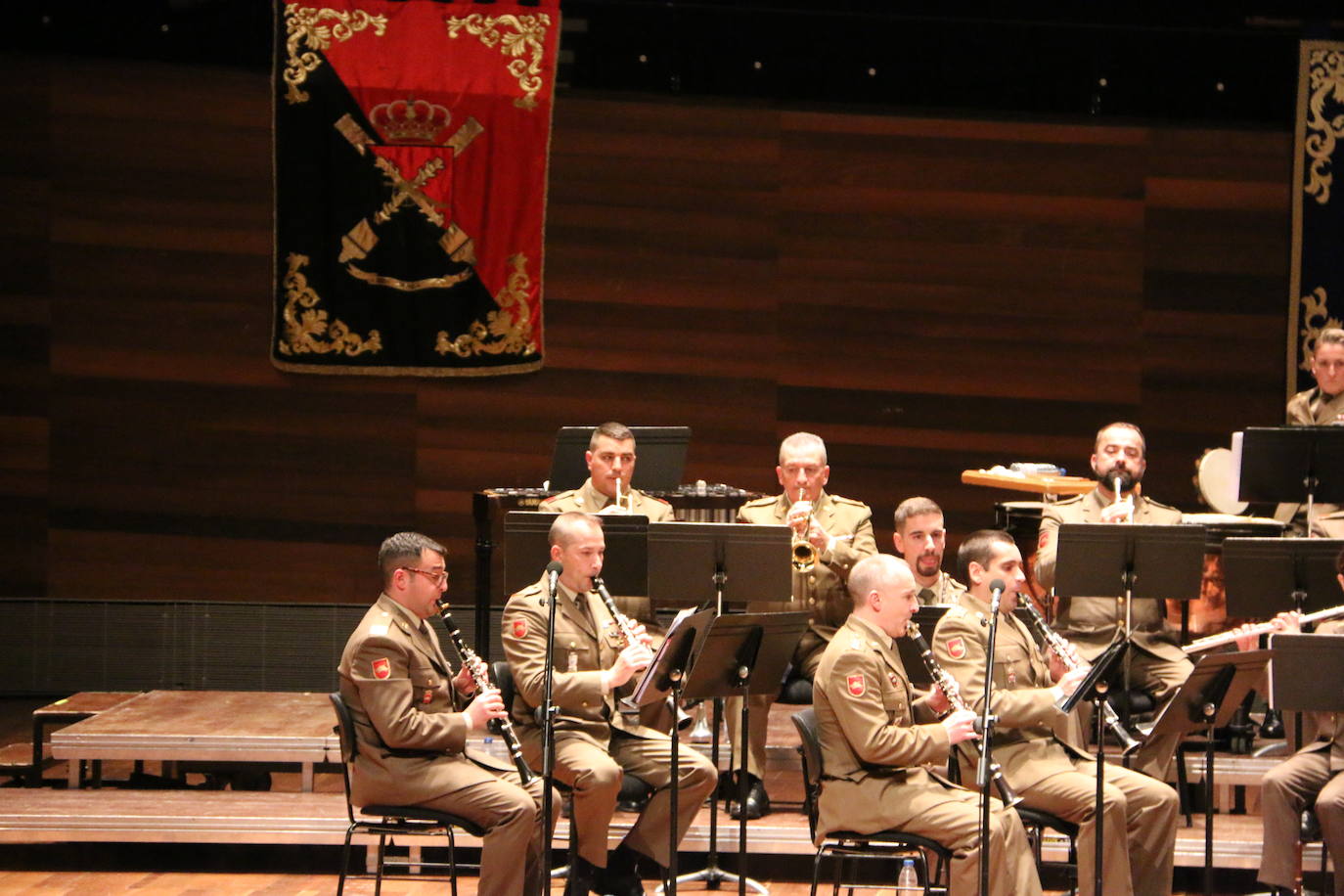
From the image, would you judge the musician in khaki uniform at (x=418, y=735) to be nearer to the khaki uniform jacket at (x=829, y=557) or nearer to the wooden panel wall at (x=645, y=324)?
the khaki uniform jacket at (x=829, y=557)

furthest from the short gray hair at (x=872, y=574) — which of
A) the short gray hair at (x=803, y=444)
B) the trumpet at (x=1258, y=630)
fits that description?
the trumpet at (x=1258, y=630)

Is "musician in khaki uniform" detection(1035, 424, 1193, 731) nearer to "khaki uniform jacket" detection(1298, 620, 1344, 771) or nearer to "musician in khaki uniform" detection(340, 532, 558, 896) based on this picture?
"khaki uniform jacket" detection(1298, 620, 1344, 771)

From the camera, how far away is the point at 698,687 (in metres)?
5.27

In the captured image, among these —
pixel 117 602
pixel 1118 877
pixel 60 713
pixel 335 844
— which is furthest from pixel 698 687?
pixel 117 602

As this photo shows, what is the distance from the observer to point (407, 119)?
8945 mm

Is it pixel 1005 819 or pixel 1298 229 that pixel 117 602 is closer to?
pixel 1005 819

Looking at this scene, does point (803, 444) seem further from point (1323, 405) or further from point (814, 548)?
point (1323, 405)

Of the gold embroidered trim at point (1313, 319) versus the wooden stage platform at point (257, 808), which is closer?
the wooden stage platform at point (257, 808)

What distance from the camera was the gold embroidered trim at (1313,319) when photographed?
29.3ft

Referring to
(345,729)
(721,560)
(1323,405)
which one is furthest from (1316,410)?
(345,729)

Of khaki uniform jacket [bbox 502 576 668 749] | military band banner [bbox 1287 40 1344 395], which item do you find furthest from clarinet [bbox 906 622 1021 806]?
military band banner [bbox 1287 40 1344 395]

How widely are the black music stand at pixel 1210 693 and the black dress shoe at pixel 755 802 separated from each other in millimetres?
1496

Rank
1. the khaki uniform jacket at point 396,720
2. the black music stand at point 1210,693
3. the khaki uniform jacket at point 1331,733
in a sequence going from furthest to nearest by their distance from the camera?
the khaki uniform jacket at point 1331,733 < the black music stand at point 1210,693 < the khaki uniform jacket at point 396,720

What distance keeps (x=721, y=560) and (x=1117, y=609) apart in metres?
1.77
